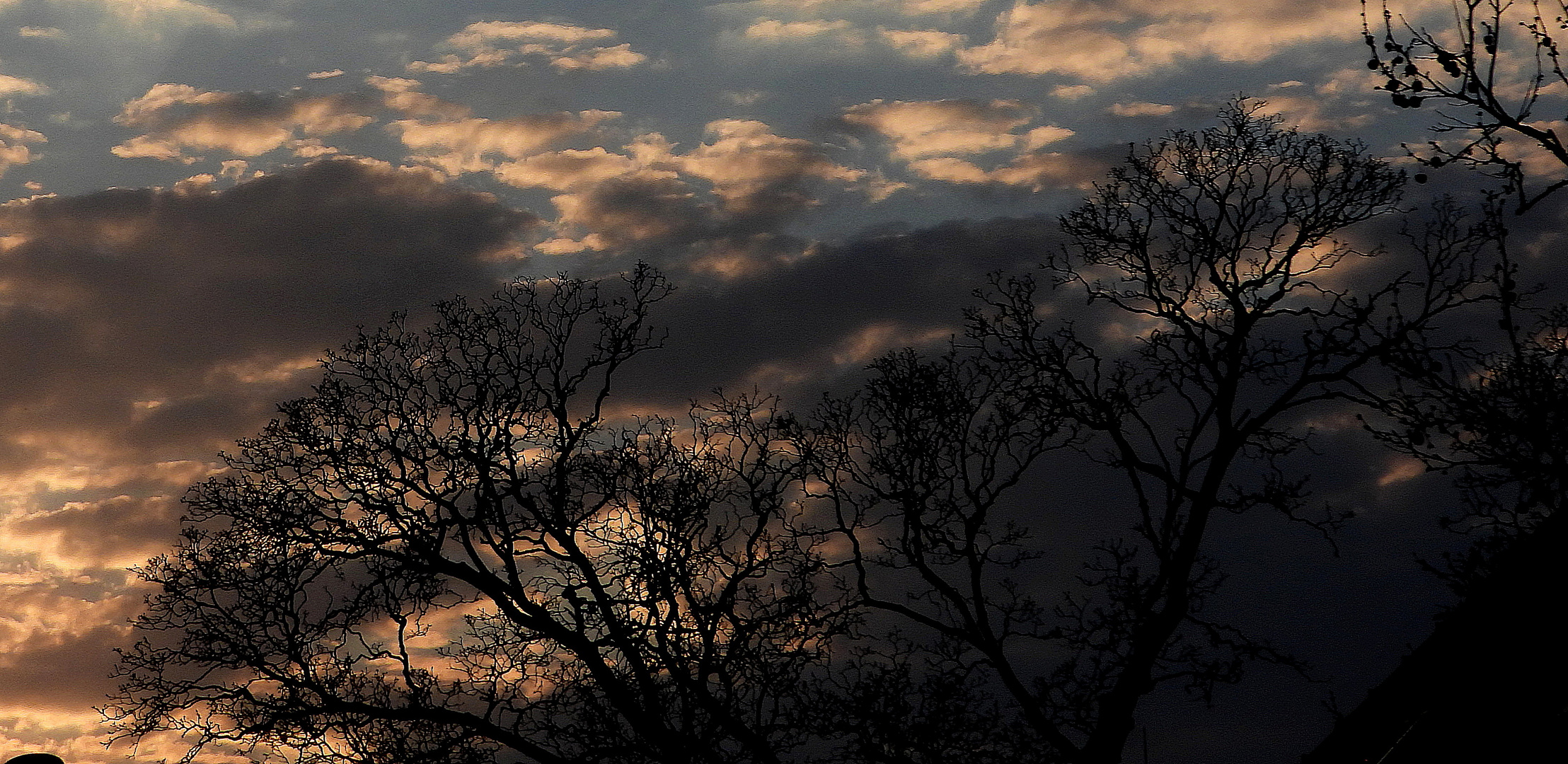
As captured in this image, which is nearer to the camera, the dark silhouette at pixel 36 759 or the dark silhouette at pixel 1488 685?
the dark silhouette at pixel 1488 685

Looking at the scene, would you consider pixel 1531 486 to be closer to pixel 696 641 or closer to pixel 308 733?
pixel 696 641

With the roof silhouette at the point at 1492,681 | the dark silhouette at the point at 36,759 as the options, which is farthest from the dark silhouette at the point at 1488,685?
the dark silhouette at the point at 36,759

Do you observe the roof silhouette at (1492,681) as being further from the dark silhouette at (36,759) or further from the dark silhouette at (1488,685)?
the dark silhouette at (36,759)

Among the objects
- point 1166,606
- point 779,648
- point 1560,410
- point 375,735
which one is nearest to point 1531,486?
point 1560,410

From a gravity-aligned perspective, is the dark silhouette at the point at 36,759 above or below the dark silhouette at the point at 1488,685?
above

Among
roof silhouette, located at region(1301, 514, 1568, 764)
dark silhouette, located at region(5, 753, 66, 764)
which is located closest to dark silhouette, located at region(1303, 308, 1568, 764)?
roof silhouette, located at region(1301, 514, 1568, 764)

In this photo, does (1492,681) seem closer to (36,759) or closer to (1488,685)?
(1488,685)

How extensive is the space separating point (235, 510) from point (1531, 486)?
1448 centimetres

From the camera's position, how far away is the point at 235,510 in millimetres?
16500

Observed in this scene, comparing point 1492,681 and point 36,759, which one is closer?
point 1492,681

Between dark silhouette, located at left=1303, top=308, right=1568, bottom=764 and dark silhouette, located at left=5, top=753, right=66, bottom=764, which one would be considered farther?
dark silhouette, located at left=5, top=753, right=66, bottom=764

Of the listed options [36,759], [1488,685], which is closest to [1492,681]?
[1488,685]

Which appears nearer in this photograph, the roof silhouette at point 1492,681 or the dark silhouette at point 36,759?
the roof silhouette at point 1492,681

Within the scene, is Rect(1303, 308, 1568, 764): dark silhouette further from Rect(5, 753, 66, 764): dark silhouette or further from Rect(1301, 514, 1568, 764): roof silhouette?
Rect(5, 753, 66, 764): dark silhouette
